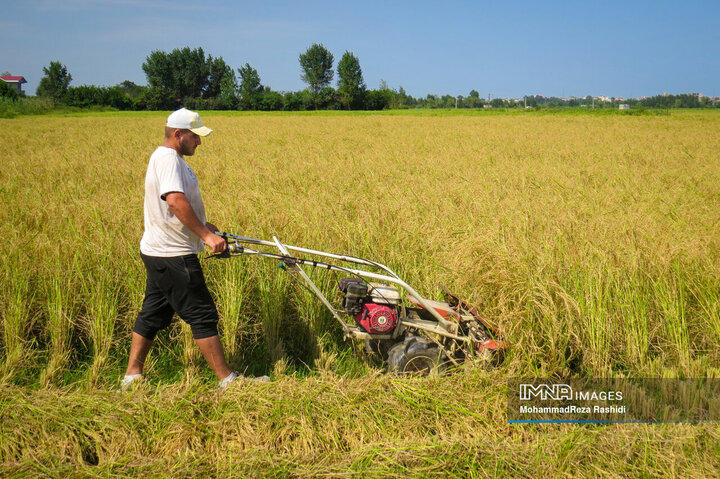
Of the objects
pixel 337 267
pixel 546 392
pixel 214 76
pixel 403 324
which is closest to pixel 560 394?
pixel 546 392

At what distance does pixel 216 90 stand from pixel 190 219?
99589mm

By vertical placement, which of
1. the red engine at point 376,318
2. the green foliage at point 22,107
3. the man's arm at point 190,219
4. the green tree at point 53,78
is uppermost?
the green tree at point 53,78

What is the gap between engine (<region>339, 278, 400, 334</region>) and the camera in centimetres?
324

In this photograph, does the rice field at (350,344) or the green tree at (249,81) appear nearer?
the rice field at (350,344)

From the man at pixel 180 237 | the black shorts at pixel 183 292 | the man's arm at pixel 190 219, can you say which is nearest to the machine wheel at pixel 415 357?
the man at pixel 180 237

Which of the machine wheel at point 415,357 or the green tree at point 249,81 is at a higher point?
the green tree at point 249,81

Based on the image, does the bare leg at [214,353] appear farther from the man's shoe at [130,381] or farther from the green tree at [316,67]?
the green tree at [316,67]

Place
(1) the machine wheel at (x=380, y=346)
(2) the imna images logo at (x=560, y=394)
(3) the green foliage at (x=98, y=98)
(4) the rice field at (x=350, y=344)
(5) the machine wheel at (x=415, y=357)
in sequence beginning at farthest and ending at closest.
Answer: (3) the green foliage at (x=98, y=98), (1) the machine wheel at (x=380, y=346), (5) the machine wheel at (x=415, y=357), (2) the imna images logo at (x=560, y=394), (4) the rice field at (x=350, y=344)

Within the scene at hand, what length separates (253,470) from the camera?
2350 millimetres

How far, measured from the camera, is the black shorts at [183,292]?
3004 millimetres

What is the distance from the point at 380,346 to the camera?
3.60 m

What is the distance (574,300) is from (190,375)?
2.53 meters

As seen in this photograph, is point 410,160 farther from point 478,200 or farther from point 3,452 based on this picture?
point 3,452

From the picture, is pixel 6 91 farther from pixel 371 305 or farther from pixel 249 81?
pixel 371 305
